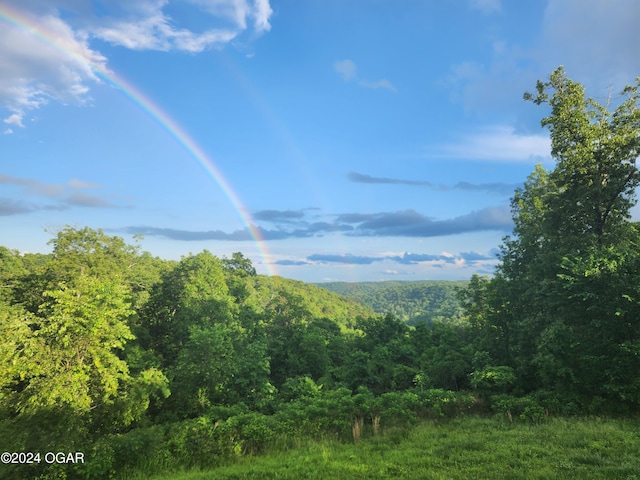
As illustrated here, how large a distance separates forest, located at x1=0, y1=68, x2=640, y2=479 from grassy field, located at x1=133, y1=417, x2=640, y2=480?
1571 millimetres

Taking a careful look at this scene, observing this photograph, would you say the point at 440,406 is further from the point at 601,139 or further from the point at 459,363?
the point at 601,139

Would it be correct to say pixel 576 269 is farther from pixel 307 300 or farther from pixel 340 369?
pixel 307 300

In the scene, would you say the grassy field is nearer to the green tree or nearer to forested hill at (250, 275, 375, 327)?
the green tree

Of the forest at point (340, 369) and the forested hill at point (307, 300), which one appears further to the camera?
the forested hill at point (307, 300)

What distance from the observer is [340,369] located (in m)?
32.2

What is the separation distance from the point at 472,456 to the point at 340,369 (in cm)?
2498

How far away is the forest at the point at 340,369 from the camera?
12484mm

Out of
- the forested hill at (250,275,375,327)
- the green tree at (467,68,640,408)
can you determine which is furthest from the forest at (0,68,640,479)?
the forested hill at (250,275,375,327)

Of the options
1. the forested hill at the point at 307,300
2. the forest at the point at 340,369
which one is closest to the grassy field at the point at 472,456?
the forest at the point at 340,369

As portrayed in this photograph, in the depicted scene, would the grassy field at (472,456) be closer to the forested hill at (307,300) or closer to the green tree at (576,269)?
the green tree at (576,269)

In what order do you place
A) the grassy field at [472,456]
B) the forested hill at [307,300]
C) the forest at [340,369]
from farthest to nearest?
the forested hill at [307,300] < the forest at [340,369] < the grassy field at [472,456]

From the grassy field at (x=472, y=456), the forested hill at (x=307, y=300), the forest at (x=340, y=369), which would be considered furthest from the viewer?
the forested hill at (x=307, y=300)

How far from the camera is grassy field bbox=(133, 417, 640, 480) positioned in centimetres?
732

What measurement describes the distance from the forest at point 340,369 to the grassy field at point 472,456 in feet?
5.16
